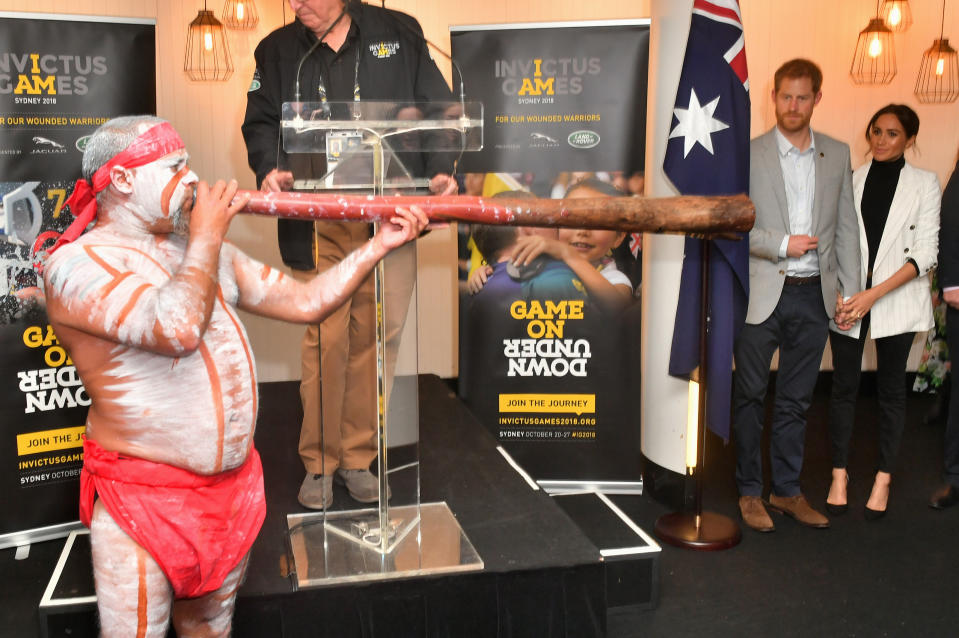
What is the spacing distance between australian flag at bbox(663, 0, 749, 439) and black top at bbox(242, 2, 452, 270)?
3.96 feet

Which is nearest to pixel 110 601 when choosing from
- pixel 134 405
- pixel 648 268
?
pixel 134 405

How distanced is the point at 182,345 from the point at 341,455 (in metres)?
1.15

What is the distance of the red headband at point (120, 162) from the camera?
1885 millimetres

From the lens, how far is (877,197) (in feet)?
13.7

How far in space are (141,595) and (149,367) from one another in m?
0.47

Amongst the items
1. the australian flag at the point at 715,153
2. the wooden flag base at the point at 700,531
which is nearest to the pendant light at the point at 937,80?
the australian flag at the point at 715,153

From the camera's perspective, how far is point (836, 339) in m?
4.07

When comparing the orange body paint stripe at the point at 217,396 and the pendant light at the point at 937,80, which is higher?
the pendant light at the point at 937,80

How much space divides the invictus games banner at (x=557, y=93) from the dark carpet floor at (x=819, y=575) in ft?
5.39

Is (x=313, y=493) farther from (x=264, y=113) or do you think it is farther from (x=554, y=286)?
(x=554, y=286)

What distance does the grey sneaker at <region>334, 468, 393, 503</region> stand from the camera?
2.92 metres

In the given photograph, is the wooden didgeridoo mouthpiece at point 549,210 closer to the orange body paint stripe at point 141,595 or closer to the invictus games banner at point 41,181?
the orange body paint stripe at point 141,595

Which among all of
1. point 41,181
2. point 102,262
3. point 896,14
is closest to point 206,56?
point 41,181

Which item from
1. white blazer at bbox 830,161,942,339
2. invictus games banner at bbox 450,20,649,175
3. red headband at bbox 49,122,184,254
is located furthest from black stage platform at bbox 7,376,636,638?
white blazer at bbox 830,161,942,339
